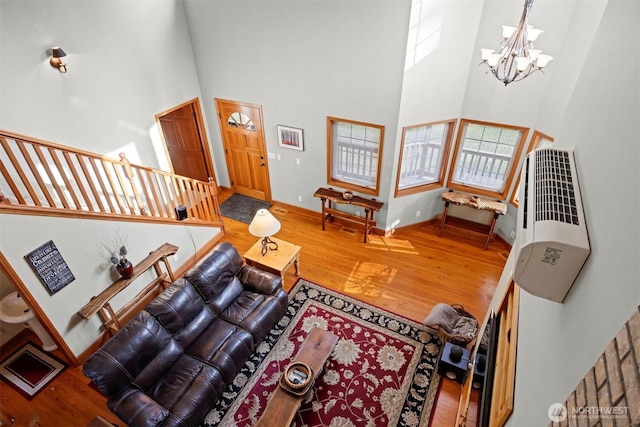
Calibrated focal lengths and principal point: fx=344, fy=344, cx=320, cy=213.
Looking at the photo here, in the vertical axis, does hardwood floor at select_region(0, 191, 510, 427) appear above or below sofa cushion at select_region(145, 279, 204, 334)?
below

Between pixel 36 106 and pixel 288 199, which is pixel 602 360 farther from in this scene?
pixel 288 199

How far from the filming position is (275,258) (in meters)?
5.07

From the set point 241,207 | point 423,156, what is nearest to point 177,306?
point 241,207

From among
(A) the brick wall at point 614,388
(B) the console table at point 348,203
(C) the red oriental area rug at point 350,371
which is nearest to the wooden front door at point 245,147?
(B) the console table at point 348,203

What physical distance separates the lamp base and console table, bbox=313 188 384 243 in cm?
137

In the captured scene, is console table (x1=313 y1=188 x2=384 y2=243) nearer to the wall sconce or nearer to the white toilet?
the wall sconce

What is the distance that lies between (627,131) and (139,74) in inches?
233

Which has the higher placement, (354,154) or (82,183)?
(82,183)

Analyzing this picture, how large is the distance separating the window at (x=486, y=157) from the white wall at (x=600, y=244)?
11.3 ft

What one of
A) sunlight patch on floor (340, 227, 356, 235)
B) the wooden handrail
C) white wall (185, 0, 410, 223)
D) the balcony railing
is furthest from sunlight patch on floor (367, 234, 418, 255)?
the wooden handrail

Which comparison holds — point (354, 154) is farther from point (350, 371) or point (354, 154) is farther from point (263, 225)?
point (350, 371)

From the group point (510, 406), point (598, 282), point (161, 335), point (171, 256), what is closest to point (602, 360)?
point (598, 282)

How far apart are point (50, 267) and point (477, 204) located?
19.6 ft

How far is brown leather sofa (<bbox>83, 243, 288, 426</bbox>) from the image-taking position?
3.33 meters
